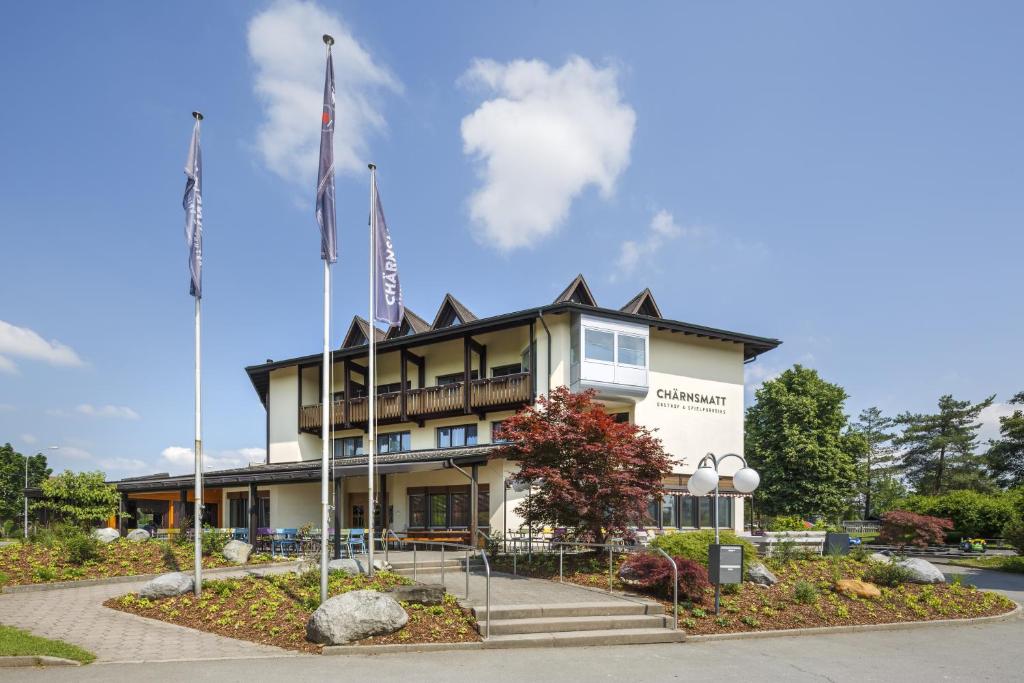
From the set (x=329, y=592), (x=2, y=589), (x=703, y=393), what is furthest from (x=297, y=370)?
(x=329, y=592)

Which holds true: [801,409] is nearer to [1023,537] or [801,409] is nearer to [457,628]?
[1023,537]

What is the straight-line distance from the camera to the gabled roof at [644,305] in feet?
100.0

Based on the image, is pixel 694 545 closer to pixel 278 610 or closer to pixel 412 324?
pixel 278 610

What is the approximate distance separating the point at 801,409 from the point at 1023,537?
18531mm

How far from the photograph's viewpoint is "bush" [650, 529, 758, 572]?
1507 centimetres

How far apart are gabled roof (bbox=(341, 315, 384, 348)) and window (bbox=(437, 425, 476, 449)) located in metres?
6.92

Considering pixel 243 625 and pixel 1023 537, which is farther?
pixel 1023 537

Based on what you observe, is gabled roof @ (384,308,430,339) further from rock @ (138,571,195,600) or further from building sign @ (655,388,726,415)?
rock @ (138,571,195,600)

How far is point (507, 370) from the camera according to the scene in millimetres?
30359

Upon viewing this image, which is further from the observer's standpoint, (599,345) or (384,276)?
(599,345)

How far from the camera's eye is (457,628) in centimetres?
1172

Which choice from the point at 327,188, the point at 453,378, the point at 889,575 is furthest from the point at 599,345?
the point at 327,188

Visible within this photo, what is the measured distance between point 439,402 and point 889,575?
1815cm

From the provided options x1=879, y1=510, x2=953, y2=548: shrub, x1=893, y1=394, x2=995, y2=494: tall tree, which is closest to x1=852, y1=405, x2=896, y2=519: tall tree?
x1=893, y1=394, x2=995, y2=494: tall tree
